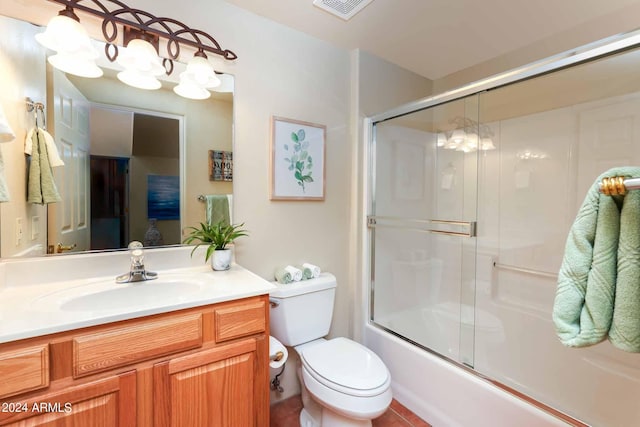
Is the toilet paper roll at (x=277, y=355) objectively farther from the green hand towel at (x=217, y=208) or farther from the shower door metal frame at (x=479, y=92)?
the shower door metal frame at (x=479, y=92)

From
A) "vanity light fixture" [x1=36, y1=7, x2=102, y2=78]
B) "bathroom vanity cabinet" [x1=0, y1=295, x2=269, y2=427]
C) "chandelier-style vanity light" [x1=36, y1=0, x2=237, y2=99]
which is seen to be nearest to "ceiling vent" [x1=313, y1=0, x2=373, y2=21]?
"chandelier-style vanity light" [x1=36, y1=0, x2=237, y2=99]

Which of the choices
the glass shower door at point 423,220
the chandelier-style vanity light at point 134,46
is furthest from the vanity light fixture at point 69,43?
the glass shower door at point 423,220

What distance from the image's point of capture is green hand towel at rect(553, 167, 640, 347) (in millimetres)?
751

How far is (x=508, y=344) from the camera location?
1896mm

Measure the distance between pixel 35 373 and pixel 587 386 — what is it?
2.39 metres

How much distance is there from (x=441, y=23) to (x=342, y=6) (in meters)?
0.60

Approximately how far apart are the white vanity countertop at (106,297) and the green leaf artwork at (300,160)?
2.19 feet

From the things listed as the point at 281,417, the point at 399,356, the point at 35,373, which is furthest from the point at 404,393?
the point at 35,373

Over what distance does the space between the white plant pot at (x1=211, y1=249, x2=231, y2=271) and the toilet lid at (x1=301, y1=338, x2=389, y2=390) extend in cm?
63

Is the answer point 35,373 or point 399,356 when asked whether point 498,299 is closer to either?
point 399,356

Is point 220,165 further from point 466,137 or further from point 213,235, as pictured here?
point 466,137

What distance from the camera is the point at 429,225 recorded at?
6.06 ft

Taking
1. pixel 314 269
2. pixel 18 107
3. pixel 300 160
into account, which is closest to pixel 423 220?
pixel 314 269

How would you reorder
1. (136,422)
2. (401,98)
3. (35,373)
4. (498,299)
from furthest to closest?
(401,98), (498,299), (136,422), (35,373)
